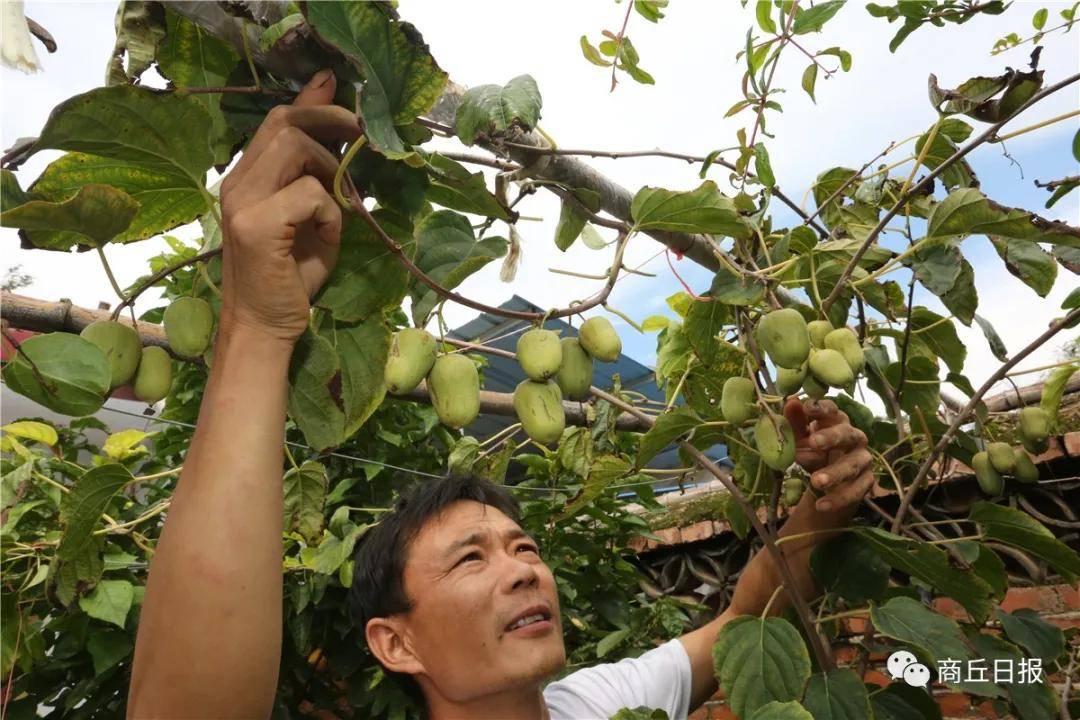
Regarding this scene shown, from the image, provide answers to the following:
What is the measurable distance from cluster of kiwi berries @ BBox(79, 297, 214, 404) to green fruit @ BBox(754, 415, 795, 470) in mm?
691

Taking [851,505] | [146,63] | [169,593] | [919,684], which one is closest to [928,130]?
[851,505]

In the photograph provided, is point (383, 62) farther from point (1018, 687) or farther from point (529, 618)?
point (1018, 687)

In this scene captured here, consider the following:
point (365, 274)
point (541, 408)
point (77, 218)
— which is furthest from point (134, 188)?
point (541, 408)

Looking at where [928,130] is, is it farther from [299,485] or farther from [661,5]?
[299,485]

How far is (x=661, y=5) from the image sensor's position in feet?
4.07

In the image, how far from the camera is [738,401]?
3.82 feet

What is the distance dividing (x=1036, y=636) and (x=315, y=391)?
4.20 feet

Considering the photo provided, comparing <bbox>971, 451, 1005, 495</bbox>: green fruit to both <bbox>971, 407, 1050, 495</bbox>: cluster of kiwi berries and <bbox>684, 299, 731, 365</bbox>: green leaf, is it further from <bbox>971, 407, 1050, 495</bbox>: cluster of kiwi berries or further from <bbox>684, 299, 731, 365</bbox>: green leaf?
<bbox>684, 299, 731, 365</bbox>: green leaf

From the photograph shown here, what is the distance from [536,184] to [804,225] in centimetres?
50

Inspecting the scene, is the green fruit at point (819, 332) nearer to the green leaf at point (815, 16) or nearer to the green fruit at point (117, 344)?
the green leaf at point (815, 16)

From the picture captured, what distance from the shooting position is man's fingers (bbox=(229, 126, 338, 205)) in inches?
25.6

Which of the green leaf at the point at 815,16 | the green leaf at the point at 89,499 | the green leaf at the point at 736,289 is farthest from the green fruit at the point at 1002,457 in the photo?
the green leaf at the point at 89,499

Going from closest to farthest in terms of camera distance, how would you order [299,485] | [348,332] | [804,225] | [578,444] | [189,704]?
[189,704] → [348,332] → [804,225] → [299,485] → [578,444]

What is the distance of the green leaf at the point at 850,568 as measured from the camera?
1.29 m
